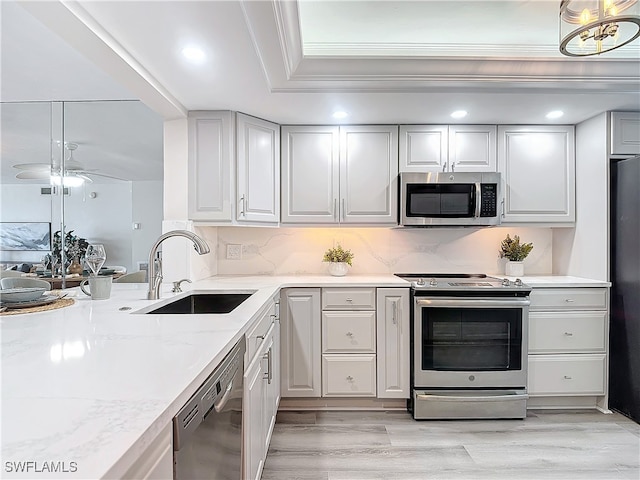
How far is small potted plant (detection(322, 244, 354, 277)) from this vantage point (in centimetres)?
301

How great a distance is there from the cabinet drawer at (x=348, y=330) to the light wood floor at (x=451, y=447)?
49 centimetres

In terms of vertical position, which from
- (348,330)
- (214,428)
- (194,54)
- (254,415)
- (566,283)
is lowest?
(254,415)

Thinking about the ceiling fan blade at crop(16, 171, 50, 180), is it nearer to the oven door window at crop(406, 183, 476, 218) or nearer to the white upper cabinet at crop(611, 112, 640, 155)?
the oven door window at crop(406, 183, 476, 218)

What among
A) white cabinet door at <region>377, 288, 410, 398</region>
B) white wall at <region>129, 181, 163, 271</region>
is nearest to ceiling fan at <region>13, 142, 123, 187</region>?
white wall at <region>129, 181, 163, 271</region>

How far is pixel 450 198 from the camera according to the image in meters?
2.86

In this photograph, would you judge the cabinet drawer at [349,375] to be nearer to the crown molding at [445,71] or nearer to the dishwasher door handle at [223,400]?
the dishwasher door handle at [223,400]

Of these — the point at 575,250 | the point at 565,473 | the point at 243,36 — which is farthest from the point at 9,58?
the point at 575,250

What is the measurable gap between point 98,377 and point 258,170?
2156 mm

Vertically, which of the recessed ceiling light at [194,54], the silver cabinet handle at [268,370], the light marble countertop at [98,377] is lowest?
the silver cabinet handle at [268,370]

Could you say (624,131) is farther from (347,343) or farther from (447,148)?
(347,343)


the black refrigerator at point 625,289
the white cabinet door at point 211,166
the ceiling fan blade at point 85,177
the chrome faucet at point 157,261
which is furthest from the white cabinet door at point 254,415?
the black refrigerator at point 625,289

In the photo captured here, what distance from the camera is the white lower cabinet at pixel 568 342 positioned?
2646mm

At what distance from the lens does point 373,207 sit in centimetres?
295

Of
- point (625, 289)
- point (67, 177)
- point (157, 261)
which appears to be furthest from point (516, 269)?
point (67, 177)
